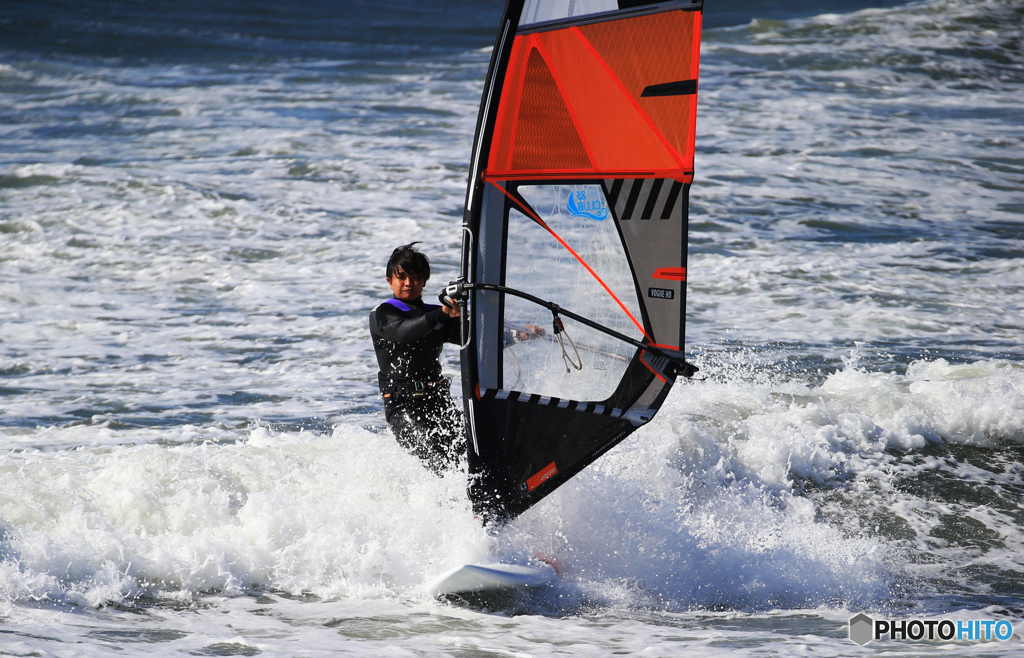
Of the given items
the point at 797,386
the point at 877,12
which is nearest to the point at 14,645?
→ the point at 797,386

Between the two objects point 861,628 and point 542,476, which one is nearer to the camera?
point 861,628

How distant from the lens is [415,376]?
3842mm

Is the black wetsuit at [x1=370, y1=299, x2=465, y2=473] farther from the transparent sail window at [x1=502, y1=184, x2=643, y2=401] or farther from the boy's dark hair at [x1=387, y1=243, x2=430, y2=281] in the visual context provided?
the transparent sail window at [x1=502, y1=184, x2=643, y2=401]

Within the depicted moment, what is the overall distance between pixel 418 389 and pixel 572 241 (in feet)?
3.10

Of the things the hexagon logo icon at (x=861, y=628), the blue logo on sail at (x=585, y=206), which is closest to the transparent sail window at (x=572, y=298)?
the blue logo on sail at (x=585, y=206)

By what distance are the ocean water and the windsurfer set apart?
24cm

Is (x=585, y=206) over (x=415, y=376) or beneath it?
over

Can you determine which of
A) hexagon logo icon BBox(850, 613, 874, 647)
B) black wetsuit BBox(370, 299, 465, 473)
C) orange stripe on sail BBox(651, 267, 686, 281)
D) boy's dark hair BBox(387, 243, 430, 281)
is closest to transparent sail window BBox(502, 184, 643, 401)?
orange stripe on sail BBox(651, 267, 686, 281)

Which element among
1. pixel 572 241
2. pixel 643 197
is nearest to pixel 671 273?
pixel 643 197

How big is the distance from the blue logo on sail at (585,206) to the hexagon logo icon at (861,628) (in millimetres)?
1945

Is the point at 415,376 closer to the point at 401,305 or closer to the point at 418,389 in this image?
the point at 418,389

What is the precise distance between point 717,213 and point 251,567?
8.24 metres

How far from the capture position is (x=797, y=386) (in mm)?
6211

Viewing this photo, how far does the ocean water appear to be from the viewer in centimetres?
356
